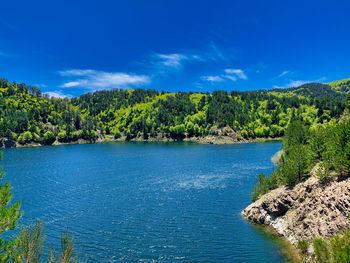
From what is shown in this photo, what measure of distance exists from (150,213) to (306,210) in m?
26.8

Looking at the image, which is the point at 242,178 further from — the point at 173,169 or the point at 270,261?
the point at 270,261

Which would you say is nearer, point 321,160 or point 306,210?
point 306,210

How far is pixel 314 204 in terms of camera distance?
108ft

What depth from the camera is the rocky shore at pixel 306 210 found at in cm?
2861

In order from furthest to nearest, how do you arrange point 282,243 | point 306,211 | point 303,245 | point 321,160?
point 321,160 → point 306,211 → point 282,243 → point 303,245

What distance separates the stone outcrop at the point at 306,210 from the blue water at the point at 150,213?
3313 millimetres

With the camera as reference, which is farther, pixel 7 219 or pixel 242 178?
pixel 242 178

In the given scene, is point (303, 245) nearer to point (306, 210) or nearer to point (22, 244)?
point (306, 210)

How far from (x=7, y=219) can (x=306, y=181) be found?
1500 inches

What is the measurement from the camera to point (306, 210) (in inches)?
1325

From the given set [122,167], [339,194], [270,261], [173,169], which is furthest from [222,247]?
[122,167]

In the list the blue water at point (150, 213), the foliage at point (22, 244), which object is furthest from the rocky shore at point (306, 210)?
the foliage at point (22, 244)

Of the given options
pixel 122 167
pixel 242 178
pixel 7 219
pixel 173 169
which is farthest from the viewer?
pixel 122 167

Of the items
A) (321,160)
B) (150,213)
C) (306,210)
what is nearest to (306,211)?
(306,210)
